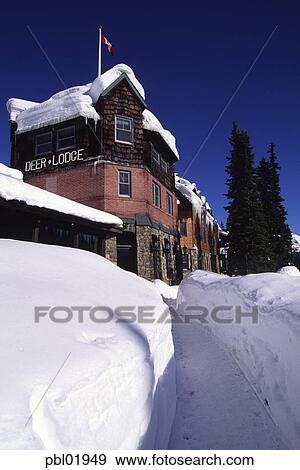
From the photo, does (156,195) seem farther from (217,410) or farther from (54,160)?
(217,410)

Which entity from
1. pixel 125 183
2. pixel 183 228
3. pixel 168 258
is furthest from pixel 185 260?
pixel 125 183

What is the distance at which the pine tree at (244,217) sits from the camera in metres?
19.5

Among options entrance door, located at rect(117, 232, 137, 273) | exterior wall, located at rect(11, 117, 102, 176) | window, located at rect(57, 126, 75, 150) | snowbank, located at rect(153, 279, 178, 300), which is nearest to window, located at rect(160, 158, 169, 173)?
exterior wall, located at rect(11, 117, 102, 176)

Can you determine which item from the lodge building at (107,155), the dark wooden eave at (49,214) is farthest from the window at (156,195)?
the dark wooden eave at (49,214)

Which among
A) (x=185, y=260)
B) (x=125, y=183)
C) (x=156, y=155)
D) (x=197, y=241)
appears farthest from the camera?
(x=197, y=241)

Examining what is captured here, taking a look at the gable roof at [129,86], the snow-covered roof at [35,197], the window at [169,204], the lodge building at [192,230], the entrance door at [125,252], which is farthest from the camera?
the lodge building at [192,230]

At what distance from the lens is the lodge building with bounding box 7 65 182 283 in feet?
51.1

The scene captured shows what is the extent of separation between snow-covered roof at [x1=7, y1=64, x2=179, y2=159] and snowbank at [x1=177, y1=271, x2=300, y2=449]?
47.0ft

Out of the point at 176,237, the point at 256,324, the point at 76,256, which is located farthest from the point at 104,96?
the point at 256,324

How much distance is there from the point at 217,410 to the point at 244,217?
18804 mm

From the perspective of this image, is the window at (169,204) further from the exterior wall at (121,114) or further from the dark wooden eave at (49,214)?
the dark wooden eave at (49,214)

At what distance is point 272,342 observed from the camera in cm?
321

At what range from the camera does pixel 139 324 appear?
10.1 ft

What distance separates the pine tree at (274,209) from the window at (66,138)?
1684 cm
